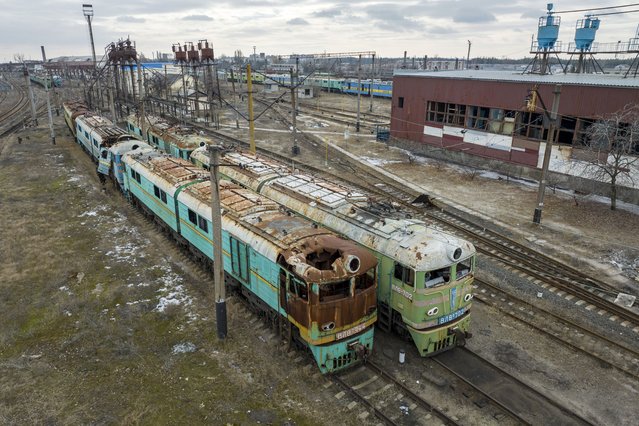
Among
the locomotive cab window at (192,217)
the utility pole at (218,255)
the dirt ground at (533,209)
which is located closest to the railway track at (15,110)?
the dirt ground at (533,209)

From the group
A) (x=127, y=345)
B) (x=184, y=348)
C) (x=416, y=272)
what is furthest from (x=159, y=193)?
(x=416, y=272)

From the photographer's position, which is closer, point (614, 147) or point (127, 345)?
point (127, 345)

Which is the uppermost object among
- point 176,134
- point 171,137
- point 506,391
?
point 176,134

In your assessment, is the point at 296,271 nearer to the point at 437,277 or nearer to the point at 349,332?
the point at 349,332

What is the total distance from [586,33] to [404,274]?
36.5m

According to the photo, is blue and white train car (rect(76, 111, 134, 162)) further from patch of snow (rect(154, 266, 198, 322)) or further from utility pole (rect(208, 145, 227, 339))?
utility pole (rect(208, 145, 227, 339))

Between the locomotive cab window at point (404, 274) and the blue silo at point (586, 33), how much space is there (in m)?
35.7

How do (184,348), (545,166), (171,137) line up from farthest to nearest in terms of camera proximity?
1. (171,137)
2. (545,166)
3. (184,348)

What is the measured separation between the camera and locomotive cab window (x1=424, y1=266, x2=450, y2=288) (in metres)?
11.4

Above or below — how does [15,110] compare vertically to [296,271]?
below

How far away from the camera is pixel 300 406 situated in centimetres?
1073

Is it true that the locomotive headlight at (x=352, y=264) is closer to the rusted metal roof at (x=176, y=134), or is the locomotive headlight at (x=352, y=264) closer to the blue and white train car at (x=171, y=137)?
the blue and white train car at (x=171, y=137)

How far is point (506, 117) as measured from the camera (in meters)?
31.6

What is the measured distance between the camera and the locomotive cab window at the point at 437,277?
11398mm
